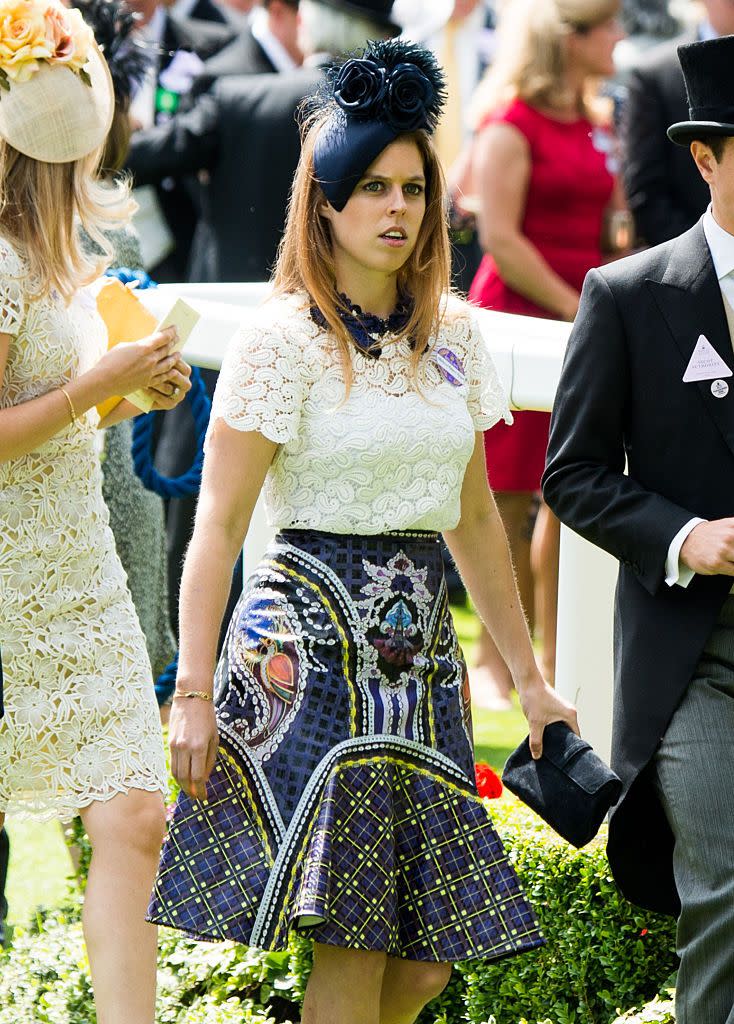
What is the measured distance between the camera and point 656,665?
11.4 ft

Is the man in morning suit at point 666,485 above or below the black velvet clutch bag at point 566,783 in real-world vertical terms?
above

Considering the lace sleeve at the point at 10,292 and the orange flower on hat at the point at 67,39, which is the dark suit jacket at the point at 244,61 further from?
the lace sleeve at the point at 10,292

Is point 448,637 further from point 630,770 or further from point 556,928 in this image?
point 556,928

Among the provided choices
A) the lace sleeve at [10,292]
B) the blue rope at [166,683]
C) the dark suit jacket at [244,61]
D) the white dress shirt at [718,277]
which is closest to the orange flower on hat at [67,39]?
the lace sleeve at [10,292]

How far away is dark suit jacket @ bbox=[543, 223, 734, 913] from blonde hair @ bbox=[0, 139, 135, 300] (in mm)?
995

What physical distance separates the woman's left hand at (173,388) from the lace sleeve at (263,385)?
0.92 ft

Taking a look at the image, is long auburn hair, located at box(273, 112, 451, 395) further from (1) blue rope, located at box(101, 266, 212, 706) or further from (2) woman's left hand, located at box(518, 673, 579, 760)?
(1) blue rope, located at box(101, 266, 212, 706)

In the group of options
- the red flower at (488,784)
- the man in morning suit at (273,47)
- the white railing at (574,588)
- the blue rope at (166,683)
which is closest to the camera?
the white railing at (574,588)

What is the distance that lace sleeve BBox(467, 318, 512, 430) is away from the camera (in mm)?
3691

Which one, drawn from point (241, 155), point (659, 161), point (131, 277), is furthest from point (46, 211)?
point (659, 161)

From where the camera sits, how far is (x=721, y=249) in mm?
3512

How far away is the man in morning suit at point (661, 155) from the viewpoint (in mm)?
6480

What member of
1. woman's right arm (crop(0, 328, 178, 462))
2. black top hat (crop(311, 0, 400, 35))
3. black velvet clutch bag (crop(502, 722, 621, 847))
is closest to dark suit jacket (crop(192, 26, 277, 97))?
black top hat (crop(311, 0, 400, 35))

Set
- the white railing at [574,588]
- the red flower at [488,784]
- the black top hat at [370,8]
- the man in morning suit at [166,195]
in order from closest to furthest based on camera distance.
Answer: the white railing at [574,588]
the red flower at [488,784]
the black top hat at [370,8]
the man in morning suit at [166,195]
